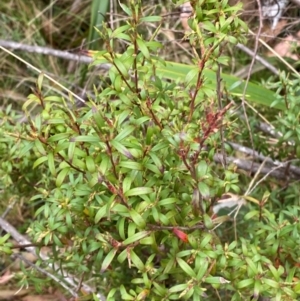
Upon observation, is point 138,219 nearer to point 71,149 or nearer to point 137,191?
point 137,191

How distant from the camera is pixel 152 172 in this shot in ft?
3.25

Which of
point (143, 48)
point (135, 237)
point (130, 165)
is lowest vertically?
point (135, 237)

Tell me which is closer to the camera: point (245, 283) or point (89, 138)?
point (89, 138)

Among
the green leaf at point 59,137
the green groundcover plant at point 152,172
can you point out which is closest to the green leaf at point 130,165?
the green groundcover plant at point 152,172

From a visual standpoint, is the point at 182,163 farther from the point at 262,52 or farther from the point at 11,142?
the point at 262,52

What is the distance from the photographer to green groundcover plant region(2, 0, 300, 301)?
2.96 ft

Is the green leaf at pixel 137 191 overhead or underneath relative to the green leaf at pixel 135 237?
overhead

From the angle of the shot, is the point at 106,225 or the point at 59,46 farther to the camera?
the point at 59,46

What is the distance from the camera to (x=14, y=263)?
5.98ft

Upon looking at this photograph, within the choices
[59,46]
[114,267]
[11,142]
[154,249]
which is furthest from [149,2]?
[154,249]

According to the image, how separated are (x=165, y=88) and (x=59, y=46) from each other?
1511 mm

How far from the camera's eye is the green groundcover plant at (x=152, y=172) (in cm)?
90

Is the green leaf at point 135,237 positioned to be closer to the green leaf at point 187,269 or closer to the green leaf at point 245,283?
the green leaf at point 187,269

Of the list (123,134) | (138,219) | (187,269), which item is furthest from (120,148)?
(187,269)
